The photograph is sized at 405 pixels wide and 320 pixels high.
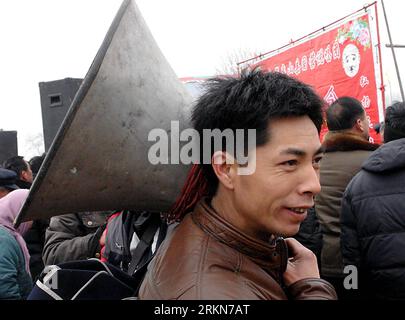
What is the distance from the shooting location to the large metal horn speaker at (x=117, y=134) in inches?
48.5

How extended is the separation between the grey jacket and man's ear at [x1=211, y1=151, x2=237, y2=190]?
1.33m

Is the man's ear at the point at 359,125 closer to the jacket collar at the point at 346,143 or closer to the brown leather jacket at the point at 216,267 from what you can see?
the jacket collar at the point at 346,143

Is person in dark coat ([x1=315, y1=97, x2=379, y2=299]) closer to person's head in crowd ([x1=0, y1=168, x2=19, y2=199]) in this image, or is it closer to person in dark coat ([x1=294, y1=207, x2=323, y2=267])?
person in dark coat ([x1=294, y1=207, x2=323, y2=267])

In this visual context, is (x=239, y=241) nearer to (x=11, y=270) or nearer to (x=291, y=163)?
(x=291, y=163)

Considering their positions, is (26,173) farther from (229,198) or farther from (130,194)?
(229,198)

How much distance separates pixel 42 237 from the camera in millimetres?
3637

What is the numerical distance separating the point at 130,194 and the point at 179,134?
260 mm

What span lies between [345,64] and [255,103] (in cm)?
364

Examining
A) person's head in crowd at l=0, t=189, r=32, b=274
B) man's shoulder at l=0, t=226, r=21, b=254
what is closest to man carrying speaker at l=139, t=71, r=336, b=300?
man's shoulder at l=0, t=226, r=21, b=254

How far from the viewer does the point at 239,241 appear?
1.18m

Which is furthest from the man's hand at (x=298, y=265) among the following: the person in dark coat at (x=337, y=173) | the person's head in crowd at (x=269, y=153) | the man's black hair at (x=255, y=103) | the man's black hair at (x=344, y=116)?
the man's black hair at (x=344, y=116)

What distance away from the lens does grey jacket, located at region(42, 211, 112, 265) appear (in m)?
2.44

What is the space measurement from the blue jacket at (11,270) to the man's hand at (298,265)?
180 cm

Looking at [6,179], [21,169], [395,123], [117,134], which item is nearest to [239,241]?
[117,134]
